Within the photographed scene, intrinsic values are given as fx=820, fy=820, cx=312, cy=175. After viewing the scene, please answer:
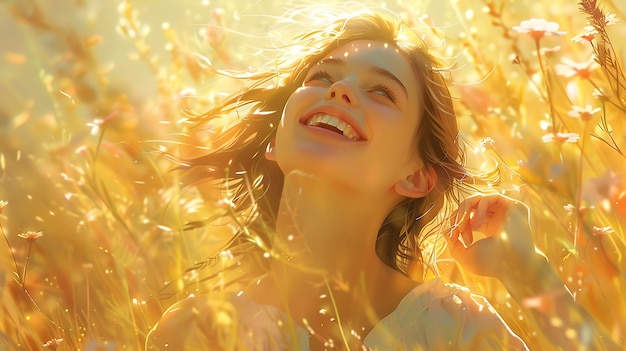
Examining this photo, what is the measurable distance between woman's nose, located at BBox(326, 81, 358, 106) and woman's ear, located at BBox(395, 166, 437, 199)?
302 millimetres

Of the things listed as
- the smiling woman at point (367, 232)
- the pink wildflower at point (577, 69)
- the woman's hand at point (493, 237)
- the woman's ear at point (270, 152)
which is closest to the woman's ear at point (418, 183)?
the smiling woman at point (367, 232)

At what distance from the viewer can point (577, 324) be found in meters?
2.00

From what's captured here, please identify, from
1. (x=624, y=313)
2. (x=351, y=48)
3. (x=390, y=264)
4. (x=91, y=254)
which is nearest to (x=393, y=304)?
(x=390, y=264)

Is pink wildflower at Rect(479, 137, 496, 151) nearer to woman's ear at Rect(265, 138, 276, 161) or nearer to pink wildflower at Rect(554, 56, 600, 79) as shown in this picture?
pink wildflower at Rect(554, 56, 600, 79)

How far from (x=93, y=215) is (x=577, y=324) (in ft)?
4.58

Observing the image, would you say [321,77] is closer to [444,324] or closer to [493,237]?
[493,237]

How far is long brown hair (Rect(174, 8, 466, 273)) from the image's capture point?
2439mm

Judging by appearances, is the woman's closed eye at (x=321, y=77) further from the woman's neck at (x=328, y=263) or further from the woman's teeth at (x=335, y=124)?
the woman's neck at (x=328, y=263)

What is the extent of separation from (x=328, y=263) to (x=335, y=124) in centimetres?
38

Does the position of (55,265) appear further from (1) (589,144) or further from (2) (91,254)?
(1) (589,144)

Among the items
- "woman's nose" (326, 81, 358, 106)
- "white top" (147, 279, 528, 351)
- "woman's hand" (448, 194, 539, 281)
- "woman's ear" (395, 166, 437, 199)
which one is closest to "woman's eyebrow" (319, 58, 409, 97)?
"woman's nose" (326, 81, 358, 106)

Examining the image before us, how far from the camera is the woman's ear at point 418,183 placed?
7.68ft

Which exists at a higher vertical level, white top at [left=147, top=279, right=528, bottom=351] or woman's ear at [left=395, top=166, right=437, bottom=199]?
woman's ear at [left=395, top=166, right=437, bottom=199]

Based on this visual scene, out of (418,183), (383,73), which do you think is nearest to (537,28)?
(383,73)
